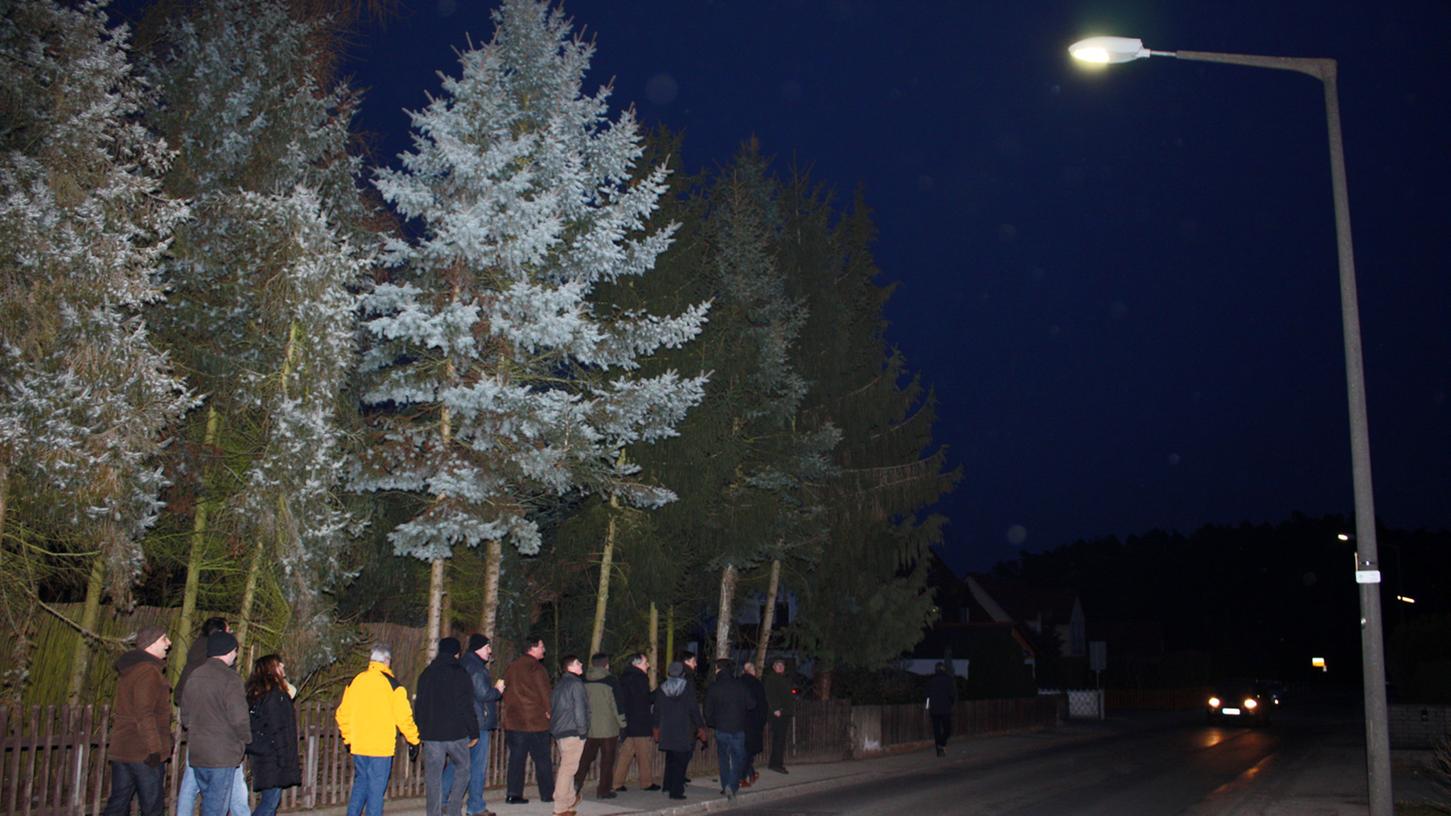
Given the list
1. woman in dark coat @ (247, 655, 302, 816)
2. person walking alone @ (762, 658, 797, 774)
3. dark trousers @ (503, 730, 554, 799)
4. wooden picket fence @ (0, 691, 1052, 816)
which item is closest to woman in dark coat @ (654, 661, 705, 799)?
wooden picket fence @ (0, 691, 1052, 816)

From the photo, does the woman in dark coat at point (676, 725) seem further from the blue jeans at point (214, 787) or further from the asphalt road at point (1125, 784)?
the blue jeans at point (214, 787)

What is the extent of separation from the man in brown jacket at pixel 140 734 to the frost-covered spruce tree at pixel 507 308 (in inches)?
200

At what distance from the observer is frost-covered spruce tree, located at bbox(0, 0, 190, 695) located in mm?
11328

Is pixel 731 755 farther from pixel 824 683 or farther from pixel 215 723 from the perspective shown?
pixel 824 683

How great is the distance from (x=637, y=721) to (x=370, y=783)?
5.47m

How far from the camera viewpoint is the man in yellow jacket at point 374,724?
11062mm

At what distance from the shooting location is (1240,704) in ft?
143

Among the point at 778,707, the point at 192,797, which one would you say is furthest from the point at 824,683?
the point at 192,797

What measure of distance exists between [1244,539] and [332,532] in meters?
137

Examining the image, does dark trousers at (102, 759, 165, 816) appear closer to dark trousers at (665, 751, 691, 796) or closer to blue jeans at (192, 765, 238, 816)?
blue jeans at (192, 765, 238, 816)

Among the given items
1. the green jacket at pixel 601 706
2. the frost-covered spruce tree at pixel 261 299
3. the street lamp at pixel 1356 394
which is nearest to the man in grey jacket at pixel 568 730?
the green jacket at pixel 601 706

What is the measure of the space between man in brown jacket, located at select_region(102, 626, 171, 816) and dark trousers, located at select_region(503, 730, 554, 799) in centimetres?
486

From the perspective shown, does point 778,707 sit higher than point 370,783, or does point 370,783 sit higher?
point 778,707

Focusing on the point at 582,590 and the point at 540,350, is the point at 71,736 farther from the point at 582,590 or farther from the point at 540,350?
the point at 582,590
